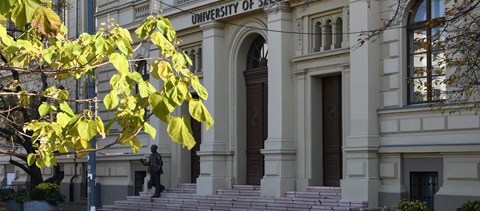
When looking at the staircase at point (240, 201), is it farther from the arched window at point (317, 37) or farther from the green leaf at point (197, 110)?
the green leaf at point (197, 110)

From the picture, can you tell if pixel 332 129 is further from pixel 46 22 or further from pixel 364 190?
pixel 46 22

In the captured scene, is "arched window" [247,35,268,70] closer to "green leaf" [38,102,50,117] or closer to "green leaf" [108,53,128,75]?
"green leaf" [38,102,50,117]

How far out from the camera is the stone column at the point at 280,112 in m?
25.2

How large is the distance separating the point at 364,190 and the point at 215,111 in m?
8.04

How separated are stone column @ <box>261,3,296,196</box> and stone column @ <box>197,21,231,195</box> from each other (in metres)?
3.05

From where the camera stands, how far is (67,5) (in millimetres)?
36531

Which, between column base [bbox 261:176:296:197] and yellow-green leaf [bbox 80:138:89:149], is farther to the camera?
column base [bbox 261:176:296:197]

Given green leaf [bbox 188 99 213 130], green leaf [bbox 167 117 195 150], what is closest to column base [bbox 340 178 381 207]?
green leaf [bbox 188 99 213 130]

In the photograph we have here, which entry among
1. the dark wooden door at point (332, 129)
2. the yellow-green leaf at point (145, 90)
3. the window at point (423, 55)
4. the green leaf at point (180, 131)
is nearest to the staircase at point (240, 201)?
the dark wooden door at point (332, 129)

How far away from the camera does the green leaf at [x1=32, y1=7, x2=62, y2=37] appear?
7.30m

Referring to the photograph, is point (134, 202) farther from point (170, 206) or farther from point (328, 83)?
point (328, 83)

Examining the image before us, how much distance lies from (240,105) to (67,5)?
1121 centimetres

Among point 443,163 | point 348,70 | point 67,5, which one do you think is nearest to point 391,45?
point 348,70

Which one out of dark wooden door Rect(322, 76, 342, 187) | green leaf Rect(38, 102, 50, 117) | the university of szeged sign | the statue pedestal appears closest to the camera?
green leaf Rect(38, 102, 50, 117)
